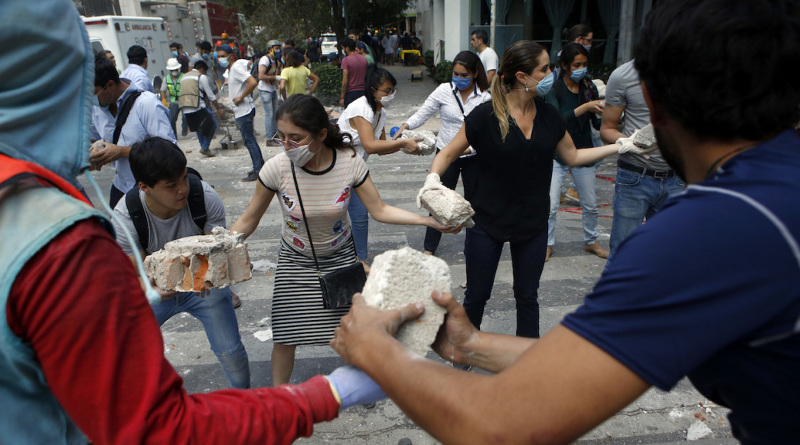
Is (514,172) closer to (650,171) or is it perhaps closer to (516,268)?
(516,268)

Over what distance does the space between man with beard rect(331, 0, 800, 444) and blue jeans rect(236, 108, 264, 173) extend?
26.5 feet

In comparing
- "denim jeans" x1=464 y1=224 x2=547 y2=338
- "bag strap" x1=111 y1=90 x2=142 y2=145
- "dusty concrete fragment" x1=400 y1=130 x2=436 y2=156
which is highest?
"bag strap" x1=111 y1=90 x2=142 y2=145

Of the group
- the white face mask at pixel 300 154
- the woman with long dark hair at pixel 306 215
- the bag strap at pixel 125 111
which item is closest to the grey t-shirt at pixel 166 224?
the woman with long dark hair at pixel 306 215

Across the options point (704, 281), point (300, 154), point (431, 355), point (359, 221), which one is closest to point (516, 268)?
point (431, 355)

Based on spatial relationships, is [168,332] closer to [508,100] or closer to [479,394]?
[508,100]

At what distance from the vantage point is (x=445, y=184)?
525cm

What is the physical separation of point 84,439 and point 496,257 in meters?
2.70

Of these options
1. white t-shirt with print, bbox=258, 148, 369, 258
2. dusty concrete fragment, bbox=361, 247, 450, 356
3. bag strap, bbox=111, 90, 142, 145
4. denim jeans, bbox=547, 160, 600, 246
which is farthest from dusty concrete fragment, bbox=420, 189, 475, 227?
bag strap, bbox=111, 90, 142, 145

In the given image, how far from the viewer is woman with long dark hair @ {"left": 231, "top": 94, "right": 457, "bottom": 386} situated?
121 inches

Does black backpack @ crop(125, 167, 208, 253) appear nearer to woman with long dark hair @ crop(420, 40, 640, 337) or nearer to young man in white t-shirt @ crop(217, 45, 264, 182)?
woman with long dark hair @ crop(420, 40, 640, 337)

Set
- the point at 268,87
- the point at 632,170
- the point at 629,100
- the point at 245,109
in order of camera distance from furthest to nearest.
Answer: the point at 268,87 < the point at 245,109 < the point at 629,100 < the point at 632,170

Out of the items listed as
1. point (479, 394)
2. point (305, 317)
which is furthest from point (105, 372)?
point (305, 317)

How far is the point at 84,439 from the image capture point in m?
1.12

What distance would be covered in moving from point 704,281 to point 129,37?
1804cm
